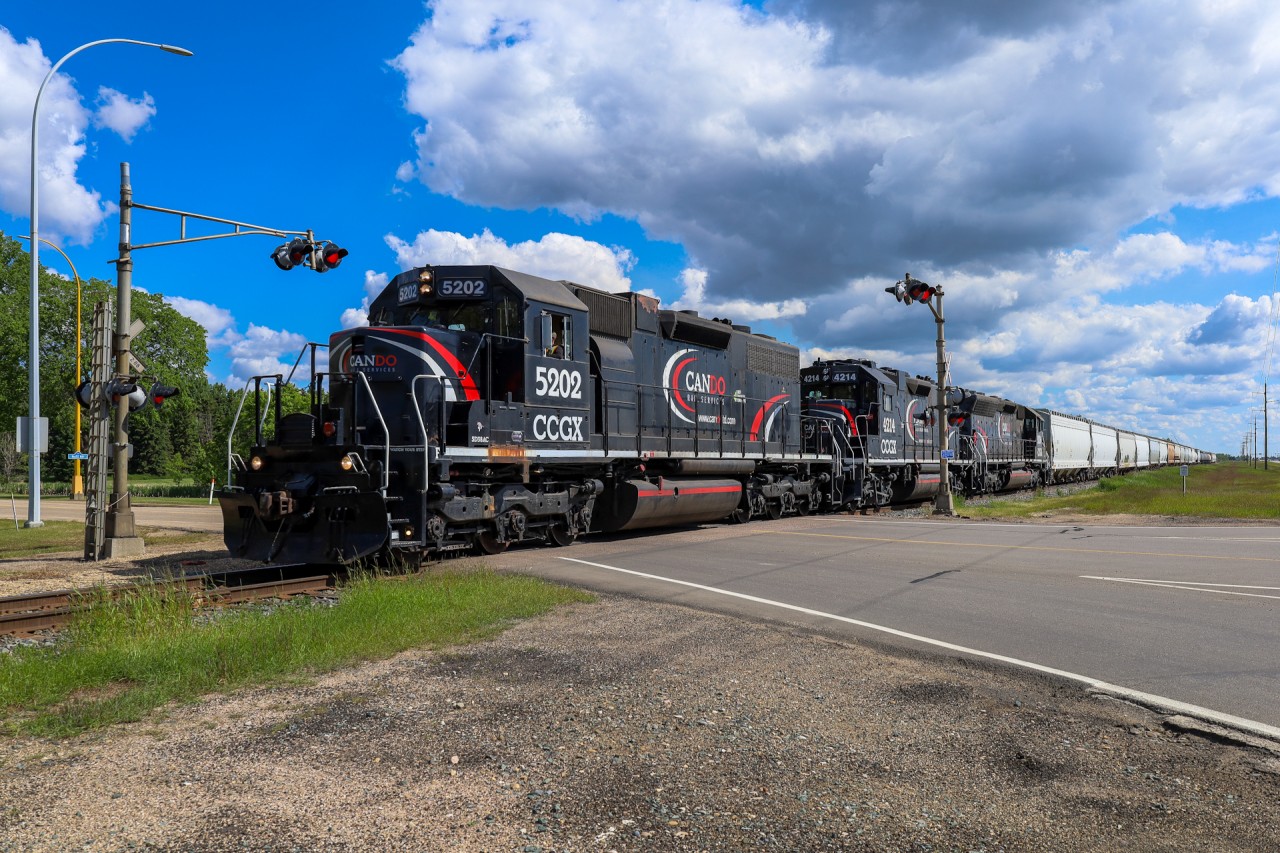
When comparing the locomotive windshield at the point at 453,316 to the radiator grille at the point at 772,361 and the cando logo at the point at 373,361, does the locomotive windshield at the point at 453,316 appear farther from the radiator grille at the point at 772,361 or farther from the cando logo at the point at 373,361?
the radiator grille at the point at 772,361

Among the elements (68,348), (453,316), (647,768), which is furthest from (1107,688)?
(68,348)

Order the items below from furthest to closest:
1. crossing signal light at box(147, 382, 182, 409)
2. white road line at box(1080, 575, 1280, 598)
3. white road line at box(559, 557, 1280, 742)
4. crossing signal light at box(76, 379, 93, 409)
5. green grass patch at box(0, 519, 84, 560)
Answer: green grass patch at box(0, 519, 84, 560) → crossing signal light at box(147, 382, 182, 409) → crossing signal light at box(76, 379, 93, 409) → white road line at box(1080, 575, 1280, 598) → white road line at box(559, 557, 1280, 742)

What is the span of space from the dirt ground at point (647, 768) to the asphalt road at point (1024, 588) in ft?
3.51

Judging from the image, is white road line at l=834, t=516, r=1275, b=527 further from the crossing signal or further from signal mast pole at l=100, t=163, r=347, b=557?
signal mast pole at l=100, t=163, r=347, b=557

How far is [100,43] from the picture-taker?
15.5 metres

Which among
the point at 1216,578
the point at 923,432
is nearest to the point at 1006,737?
the point at 1216,578

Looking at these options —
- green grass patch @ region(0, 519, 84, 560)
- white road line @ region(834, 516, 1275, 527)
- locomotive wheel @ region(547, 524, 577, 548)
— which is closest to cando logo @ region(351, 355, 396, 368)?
locomotive wheel @ region(547, 524, 577, 548)

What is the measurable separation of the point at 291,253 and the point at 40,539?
8.24 metres

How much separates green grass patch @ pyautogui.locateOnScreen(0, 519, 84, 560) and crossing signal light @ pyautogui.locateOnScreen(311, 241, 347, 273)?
6.78 m

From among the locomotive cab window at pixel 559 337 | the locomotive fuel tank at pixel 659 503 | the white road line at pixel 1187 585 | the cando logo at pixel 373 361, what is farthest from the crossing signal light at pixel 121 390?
the white road line at pixel 1187 585

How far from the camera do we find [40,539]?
56.3 ft

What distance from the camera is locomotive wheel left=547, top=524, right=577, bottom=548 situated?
13.8m

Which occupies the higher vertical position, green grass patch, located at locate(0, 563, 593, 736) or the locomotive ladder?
the locomotive ladder

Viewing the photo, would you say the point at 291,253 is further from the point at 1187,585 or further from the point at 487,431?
the point at 1187,585
